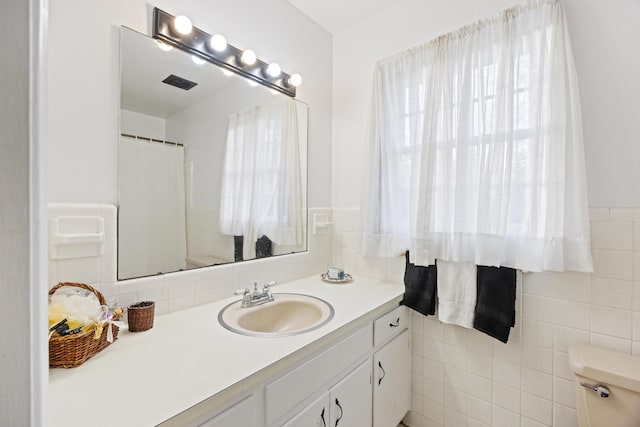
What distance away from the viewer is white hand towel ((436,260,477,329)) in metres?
1.42

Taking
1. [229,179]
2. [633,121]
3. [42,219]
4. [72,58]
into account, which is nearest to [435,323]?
[633,121]

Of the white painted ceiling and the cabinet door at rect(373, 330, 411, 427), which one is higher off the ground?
the white painted ceiling

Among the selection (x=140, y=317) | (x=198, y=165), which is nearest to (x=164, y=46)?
(x=198, y=165)

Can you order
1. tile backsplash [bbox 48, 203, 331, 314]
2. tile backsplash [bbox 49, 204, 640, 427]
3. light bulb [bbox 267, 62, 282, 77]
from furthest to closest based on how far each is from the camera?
light bulb [bbox 267, 62, 282, 77] < tile backsplash [bbox 49, 204, 640, 427] < tile backsplash [bbox 48, 203, 331, 314]

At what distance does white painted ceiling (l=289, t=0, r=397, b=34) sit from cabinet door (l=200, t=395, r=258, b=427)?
2111 millimetres

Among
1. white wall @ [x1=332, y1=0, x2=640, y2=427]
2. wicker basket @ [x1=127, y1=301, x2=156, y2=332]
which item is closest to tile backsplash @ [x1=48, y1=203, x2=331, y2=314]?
wicker basket @ [x1=127, y1=301, x2=156, y2=332]

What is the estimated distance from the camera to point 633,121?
113cm

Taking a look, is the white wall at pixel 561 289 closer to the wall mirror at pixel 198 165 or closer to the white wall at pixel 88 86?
the wall mirror at pixel 198 165

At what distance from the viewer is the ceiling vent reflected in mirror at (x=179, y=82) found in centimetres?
129

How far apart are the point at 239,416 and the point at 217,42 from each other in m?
1.53

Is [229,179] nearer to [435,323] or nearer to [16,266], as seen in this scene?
[16,266]

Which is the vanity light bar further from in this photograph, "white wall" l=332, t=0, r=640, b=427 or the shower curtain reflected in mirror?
"white wall" l=332, t=0, r=640, b=427

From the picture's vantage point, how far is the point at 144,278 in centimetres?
117

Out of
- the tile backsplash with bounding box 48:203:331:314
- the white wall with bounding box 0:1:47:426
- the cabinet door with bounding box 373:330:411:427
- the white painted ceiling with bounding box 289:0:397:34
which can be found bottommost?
the cabinet door with bounding box 373:330:411:427
